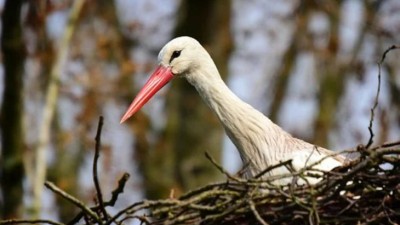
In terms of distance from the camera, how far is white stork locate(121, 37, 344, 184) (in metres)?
7.02

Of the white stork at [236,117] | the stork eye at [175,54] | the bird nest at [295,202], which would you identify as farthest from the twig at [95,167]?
the stork eye at [175,54]

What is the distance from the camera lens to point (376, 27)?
608 inches

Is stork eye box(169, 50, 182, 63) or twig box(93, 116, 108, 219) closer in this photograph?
twig box(93, 116, 108, 219)

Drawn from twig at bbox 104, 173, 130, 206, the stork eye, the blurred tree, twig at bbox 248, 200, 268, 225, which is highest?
the blurred tree

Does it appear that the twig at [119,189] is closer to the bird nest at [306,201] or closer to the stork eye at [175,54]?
the bird nest at [306,201]

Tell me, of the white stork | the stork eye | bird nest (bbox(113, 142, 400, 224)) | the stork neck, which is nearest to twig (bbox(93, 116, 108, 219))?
bird nest (bbox(113, 142, 400, 224))

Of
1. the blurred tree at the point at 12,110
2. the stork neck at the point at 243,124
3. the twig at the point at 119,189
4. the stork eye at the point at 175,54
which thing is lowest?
the twig at the point at 119,189

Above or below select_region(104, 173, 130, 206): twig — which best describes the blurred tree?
above

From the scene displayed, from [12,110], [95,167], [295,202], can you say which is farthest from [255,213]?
[12,110]

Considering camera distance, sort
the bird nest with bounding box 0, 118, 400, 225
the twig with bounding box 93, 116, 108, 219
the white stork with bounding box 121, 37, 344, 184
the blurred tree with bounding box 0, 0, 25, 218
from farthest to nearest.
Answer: the blurred tree with bounding box 0, 0, 25, 218
the white stork with bounding box 121, 37, 344, 184
the bird nest with bounding box 0, 118, 400, 225
the twig with bounding box 93, 116, 108, 219

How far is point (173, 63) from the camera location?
7707mm

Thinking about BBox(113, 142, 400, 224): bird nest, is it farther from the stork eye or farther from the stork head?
the stork eye

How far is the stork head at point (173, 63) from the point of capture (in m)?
7.62

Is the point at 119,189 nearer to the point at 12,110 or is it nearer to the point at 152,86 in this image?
the point at 152,86
